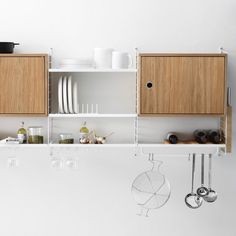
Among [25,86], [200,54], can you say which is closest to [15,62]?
[25,86]

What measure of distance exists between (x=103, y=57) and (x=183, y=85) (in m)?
0.51

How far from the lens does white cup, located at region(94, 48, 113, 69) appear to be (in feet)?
10.3

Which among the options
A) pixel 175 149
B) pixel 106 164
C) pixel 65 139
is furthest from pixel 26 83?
pixel 175 149

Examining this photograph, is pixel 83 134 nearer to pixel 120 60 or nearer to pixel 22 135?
pixel 22 135

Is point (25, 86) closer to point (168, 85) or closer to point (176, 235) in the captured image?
point (168, 85)

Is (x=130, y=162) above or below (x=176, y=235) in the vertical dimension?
above

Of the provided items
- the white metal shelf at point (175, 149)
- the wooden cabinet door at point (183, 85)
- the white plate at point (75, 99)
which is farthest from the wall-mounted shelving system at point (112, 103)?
the wooden cabinet door at point (183, 85)

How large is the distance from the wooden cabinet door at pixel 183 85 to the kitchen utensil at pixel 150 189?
0.46 metres

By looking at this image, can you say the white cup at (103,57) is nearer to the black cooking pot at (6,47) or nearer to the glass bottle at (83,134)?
the glass bottle at (83,134)

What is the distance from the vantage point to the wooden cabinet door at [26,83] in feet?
10.1

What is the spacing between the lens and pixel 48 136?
126 inches

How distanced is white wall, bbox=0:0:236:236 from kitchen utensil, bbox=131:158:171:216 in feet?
0.27

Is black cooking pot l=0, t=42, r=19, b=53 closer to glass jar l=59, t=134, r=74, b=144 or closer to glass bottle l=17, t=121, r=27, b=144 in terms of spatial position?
glass bottle l=17, t=121, r=27, b=144

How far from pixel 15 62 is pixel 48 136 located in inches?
19.3
